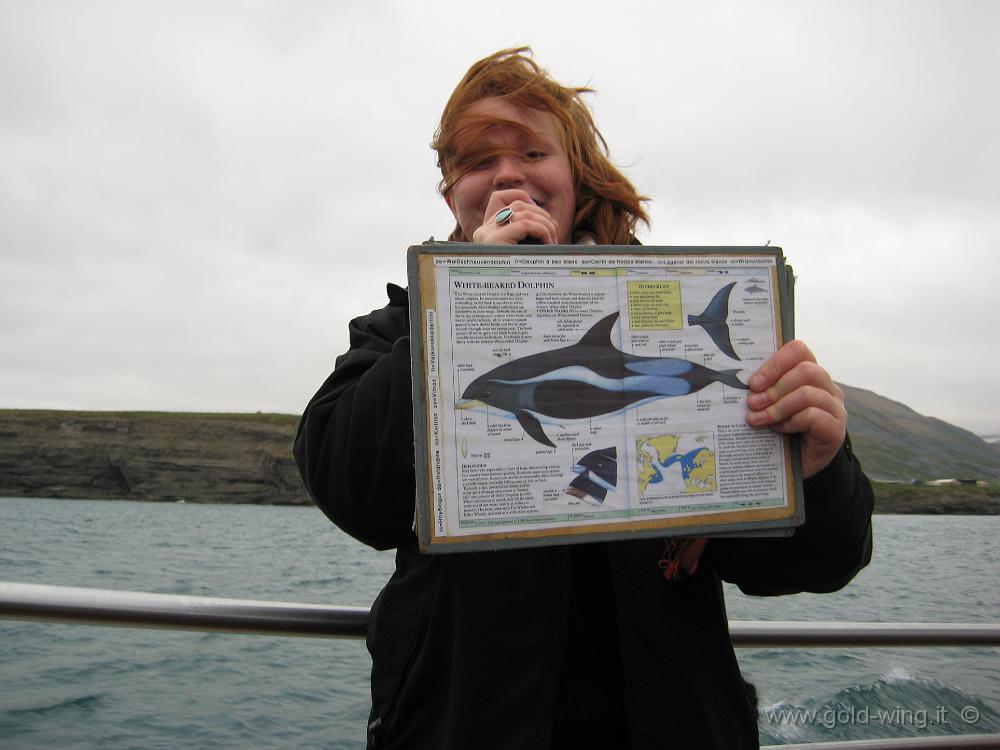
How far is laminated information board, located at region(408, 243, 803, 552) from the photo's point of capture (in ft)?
3.16

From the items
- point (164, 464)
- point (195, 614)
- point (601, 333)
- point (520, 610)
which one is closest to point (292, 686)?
point (195, 614)

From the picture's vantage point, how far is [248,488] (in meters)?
60.5

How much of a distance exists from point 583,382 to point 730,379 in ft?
0.79

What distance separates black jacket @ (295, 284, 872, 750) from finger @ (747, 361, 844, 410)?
0.45ft

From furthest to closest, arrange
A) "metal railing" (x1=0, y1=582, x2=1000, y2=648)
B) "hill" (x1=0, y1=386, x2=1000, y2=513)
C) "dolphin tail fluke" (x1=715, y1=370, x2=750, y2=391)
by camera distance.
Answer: "hill" (x1=0, y1=386, x2=1000, y2=513)
"metal railing" (x1=0, y1=582, x2=1000, y2=648)
"dolphin tail fluke" (x1=715, y1=370, x2=750, y2=391)

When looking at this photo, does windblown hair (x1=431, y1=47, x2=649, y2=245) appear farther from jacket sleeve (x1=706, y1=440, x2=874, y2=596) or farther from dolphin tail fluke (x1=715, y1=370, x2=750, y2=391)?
jacket sleeve (x1=706, y1=440, x2=874, y2=596)

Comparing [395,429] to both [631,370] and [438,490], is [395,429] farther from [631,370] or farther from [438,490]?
[631,370]

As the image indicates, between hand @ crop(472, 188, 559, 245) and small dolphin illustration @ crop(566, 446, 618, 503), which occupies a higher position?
hand @ crop(472, 188, 559, 245)

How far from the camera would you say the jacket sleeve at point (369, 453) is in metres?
1.02

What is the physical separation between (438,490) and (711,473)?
1.37ft

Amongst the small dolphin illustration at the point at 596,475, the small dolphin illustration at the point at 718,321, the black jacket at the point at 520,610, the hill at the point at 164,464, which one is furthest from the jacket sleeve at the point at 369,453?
the hill at the point at 164,464

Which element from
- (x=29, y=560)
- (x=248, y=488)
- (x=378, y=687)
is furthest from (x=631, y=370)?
(x=248, y=488)

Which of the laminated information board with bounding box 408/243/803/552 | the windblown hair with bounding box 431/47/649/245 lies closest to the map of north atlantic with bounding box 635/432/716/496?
the laminated information board with bounding box 408/243/803/552

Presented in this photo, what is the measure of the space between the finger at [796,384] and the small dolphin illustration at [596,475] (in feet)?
0.81
